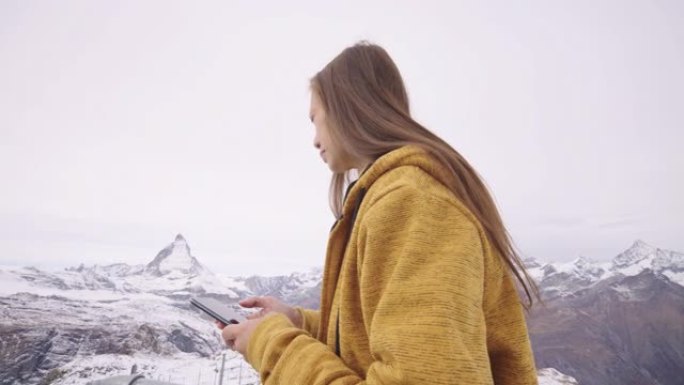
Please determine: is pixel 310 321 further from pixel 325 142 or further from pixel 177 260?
pixel 177 260

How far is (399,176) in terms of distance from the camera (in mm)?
500

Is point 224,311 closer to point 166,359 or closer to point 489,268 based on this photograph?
point 489,268

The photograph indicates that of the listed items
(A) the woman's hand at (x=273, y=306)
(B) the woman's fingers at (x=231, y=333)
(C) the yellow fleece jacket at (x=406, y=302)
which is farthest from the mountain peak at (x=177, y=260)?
(C) the yellow fleece jacket at (x=406, y=302)

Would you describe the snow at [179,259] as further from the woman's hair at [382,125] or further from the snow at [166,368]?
the woman's hair at [382,125]

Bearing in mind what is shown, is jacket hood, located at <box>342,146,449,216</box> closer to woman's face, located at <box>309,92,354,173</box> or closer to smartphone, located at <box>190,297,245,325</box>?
woman's face, located at <box>309,92,354,173</box>

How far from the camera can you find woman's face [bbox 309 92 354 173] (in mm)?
652

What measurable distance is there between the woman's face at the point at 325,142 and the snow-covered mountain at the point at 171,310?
4.88 feet

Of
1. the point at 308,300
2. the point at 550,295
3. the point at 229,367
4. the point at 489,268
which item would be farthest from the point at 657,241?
the point at 489,268

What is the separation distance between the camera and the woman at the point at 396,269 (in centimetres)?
40

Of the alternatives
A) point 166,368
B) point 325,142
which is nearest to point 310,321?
point 325,142

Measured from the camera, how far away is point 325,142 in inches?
26.1

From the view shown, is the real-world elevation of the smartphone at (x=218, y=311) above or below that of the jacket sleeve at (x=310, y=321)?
above

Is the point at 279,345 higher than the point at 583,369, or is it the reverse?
the point at 279,345

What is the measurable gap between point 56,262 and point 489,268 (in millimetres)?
2245
